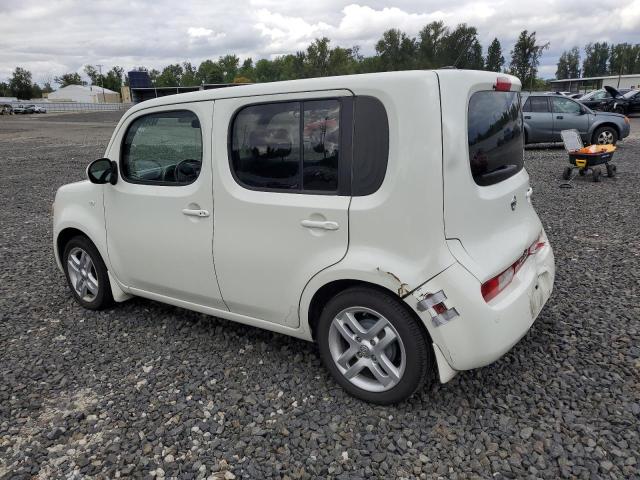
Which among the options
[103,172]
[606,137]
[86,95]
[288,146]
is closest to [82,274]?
[103,172]

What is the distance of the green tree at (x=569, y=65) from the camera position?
397 feet

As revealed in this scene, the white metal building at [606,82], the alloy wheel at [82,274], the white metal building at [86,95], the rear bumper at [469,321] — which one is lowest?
the alloy wheel at [82,274]

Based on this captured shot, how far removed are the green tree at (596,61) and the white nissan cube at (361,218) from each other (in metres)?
138

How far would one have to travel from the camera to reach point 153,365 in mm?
3371

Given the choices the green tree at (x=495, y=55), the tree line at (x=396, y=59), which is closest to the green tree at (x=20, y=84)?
the tree line at (x=396, y=59)

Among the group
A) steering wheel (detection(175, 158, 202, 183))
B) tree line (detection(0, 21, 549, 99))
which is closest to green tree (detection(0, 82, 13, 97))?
tree line (detection(0, 21, 549, 99))

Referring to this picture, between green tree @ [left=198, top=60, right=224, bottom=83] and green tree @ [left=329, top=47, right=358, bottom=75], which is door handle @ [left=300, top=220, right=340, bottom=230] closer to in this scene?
green tree @ [left=329, top=47, right=358, bottom=75]

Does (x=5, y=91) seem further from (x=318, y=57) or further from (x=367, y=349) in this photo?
(x=367, y=349)

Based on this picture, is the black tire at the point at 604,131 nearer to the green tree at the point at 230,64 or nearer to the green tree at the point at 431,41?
the green tree at the point at 431,41

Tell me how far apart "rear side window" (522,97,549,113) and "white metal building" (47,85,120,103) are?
107364 millimetres

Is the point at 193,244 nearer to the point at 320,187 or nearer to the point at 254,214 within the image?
the point at 254,214

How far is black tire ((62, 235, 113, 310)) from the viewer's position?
4.07m

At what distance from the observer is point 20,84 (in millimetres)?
108000

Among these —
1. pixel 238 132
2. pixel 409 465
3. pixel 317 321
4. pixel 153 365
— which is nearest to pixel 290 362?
pixel 317 321
